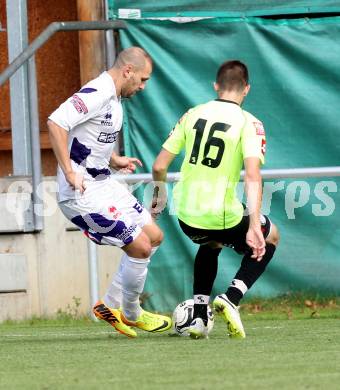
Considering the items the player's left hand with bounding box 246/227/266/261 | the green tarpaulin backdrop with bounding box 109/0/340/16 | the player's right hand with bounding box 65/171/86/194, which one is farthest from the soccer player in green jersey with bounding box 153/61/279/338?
the green tarpaulin backdrop with bounding box 109/0/340/16

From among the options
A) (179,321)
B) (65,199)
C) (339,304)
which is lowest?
(339,304)

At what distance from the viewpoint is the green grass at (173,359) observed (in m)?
5.56

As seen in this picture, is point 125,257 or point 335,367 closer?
point 335,367

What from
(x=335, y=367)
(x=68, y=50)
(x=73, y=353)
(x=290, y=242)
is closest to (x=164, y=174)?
(x=73, y=353)

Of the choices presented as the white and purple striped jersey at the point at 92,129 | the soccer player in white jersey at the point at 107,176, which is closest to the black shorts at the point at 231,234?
the soccer player in white jersey at the point at 107,176

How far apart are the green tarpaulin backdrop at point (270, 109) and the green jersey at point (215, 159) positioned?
3.19 metres

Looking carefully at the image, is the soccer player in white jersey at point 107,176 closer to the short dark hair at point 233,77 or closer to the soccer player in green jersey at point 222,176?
the soccer player in green jersey at point 222,176

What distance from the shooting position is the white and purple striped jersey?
7902 mm

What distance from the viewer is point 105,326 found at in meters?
9.83

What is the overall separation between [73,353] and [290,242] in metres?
4.36

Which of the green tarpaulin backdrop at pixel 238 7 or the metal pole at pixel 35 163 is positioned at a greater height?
the green tarpaulin backdrop at pixel 238 7

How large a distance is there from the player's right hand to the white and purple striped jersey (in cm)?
30

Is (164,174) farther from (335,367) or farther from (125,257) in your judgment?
(335,367)

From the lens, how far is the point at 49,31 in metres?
11.1
